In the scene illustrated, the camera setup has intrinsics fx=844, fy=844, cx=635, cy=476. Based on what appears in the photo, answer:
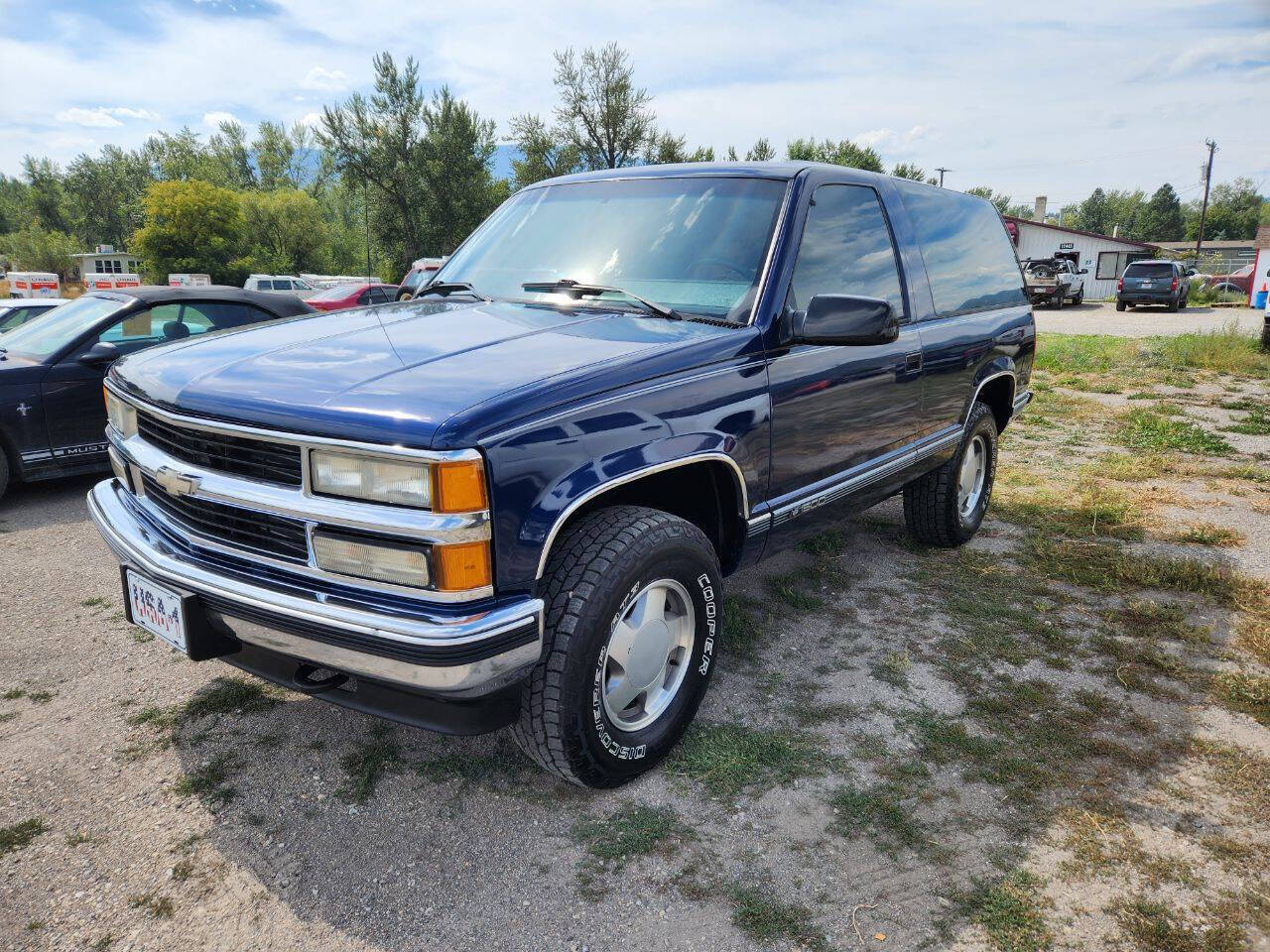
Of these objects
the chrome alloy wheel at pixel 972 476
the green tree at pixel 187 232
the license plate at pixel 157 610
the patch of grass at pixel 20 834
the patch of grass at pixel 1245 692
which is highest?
the green tree at pixel 187 232

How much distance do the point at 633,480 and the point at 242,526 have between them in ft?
3.64

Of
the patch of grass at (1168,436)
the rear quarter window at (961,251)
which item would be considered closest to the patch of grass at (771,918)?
the rear quarter window at (961,251)

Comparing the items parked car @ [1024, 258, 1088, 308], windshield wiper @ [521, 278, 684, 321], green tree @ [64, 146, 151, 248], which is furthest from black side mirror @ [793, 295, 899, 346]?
green tree @ [64, 146, 151, 248]

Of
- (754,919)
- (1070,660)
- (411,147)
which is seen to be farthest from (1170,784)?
(411,147)

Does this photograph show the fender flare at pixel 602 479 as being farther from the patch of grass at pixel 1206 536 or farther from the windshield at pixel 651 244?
the patch of grass at pixel 1206 536

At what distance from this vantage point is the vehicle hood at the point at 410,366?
211 centimetres

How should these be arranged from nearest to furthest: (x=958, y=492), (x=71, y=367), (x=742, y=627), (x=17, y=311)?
1. (x=742, y=627)
2. (x=958, y=492)
3. (x=71, y=367)
4. (x=17, y=311)

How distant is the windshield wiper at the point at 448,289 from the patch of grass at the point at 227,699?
1.77 m

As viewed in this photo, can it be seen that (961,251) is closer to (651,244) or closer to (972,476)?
(972,476)

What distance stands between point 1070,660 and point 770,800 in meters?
1.75

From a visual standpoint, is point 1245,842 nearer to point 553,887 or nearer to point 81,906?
point 553,887

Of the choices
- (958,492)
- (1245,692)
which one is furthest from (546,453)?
(958,492)

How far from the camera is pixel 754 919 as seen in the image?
2146 mm

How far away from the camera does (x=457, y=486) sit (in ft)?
6.64
